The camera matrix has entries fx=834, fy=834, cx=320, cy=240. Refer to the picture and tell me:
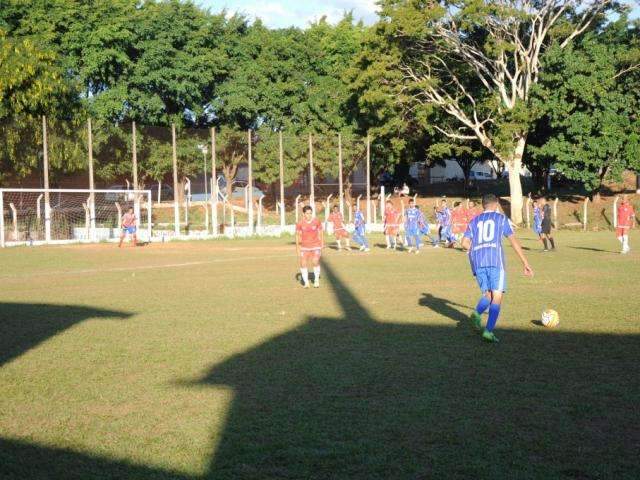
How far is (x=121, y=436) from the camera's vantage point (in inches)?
251

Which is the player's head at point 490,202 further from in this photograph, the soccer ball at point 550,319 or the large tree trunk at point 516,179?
the large tree trunk at point 516,179

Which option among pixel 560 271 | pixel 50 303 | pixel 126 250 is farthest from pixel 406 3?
pixel 50 303

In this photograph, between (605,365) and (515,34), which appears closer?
(605,365)

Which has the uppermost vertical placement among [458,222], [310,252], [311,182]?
[311,182]

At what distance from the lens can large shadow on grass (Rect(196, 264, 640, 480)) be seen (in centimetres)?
562

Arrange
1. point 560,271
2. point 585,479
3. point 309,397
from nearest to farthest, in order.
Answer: point 585,479 < point 309,397 < point 560,271

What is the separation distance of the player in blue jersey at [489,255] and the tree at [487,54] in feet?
114

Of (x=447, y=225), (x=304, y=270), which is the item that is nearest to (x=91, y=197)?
(x=447, y=225)

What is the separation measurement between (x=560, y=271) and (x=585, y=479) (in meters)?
15.8

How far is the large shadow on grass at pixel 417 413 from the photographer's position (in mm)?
5574

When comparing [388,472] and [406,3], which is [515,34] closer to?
[406,3]

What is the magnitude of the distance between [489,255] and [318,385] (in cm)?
361

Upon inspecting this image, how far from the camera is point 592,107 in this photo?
47.0 meters

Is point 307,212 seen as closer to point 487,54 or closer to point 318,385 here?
point 318,385
